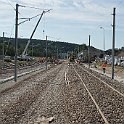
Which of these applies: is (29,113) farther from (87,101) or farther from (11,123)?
(87,101)

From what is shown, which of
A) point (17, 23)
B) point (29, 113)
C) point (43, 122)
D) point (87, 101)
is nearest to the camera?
point (43, 122)

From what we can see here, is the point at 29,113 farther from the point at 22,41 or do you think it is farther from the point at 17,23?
the point at 22,41

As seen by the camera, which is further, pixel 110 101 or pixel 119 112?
pixel 110 101

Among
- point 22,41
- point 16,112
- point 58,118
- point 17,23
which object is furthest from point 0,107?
point 22,41

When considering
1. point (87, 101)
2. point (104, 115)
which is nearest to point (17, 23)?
point (87, 101)

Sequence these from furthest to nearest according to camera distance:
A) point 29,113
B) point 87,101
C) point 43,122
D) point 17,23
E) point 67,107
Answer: point 17,23 < point 87,101 < point 67,107 < point 29,113 < point 43,122

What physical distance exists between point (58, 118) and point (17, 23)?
24.9 m

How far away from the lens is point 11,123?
14.0 m

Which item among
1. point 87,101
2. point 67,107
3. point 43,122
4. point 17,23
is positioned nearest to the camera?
point 43,122

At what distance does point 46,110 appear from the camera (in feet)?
57.1

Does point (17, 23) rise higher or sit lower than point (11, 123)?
higher

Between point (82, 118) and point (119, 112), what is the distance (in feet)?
7.77

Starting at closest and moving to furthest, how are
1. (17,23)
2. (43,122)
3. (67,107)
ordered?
(43,122) → (67,107) → (17,23)

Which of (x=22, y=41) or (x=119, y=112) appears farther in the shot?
(x=22, y=41)
